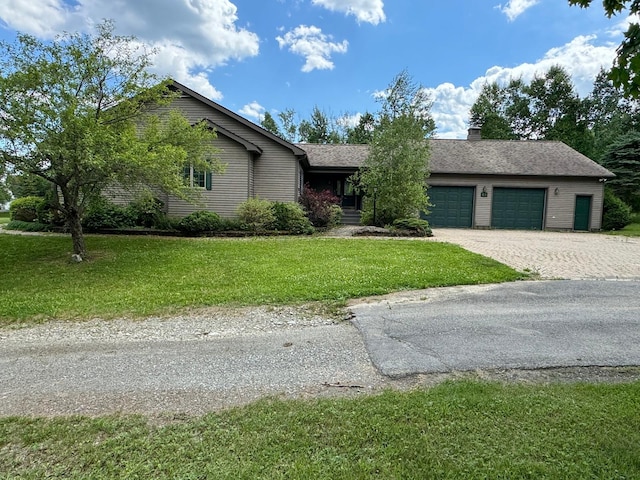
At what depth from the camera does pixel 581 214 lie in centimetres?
2033

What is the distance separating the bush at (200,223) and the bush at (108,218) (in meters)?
2.04

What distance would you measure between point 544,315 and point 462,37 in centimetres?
1656

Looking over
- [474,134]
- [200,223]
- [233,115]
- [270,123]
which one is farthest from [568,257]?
[270,123]

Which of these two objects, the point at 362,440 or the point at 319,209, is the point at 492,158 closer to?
the point at 319,209

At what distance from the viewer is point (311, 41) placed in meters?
27.6

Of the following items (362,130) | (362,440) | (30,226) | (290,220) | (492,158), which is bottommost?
(362,440)

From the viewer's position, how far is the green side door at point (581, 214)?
798 inches

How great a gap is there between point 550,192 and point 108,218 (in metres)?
21.3

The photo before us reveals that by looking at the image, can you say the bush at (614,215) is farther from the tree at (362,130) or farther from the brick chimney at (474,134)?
the tree at (362,130)

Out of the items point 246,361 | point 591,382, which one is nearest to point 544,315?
point 591,382

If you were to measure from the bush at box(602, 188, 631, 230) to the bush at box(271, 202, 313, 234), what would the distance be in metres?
16.6

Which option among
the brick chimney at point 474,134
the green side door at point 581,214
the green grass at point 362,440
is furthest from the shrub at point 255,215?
the brick chimney at point 474,134

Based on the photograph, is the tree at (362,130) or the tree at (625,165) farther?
the tree at (362,130)

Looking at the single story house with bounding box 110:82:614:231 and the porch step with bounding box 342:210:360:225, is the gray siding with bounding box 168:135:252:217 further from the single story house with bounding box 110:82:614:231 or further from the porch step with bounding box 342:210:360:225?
the porch step with bounding box 342:210:360:225
